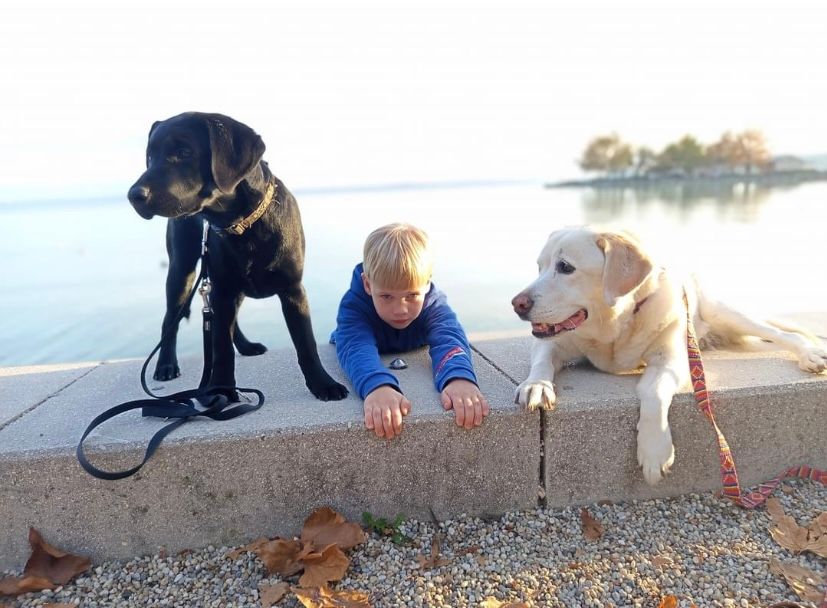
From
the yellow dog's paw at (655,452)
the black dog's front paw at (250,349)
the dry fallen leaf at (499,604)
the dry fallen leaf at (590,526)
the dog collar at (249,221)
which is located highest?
the dog collar at (249,221)

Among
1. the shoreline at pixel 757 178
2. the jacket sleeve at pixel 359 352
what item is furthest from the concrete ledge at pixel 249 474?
the shoreline at pixel 757 178

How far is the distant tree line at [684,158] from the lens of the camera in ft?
193

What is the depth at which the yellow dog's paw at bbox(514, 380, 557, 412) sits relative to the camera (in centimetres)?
223

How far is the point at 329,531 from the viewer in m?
2.16

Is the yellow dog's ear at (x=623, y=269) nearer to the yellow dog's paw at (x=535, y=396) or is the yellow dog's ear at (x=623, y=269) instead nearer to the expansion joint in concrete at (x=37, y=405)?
the yellow dog's paw at (x=535, y=396)

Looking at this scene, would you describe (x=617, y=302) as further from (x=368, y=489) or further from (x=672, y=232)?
(x=672, y=232)

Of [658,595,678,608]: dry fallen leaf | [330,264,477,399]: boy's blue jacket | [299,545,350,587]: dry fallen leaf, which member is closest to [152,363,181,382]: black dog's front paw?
[330,264,477,399]: boy's blue jacket

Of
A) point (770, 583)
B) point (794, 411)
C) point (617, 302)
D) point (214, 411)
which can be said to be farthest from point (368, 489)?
point (794, 411)

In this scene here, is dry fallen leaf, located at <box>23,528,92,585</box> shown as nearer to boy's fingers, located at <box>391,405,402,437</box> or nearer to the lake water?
boy's fingers, located at <box>391,405,402,437</box>

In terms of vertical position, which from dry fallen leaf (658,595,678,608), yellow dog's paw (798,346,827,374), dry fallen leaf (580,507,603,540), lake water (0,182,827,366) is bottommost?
lake water (0,182,827,366)

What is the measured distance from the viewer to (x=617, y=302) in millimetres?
2361

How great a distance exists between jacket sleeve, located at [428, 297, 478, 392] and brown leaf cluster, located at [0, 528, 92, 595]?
1.53 metres

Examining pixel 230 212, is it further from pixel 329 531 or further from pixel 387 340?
pixel 329 531

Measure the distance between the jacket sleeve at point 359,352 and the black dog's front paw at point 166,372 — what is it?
884 millimetres
